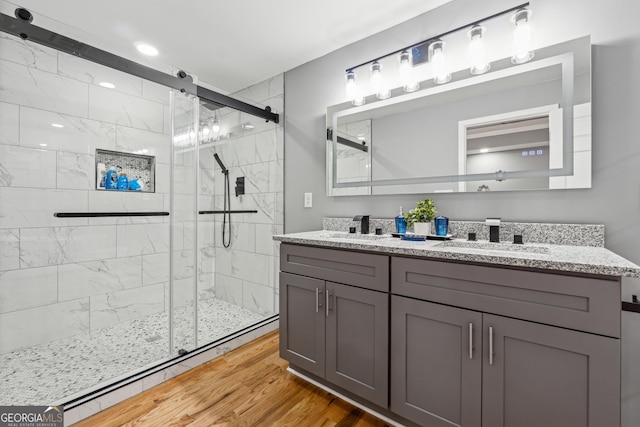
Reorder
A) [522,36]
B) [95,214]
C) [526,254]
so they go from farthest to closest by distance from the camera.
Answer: [95,214] < [522,36] < [526,254]

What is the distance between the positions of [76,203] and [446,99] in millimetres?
2838

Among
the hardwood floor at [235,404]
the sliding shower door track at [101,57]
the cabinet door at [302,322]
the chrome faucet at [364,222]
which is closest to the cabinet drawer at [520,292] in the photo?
the cabinet door at [302,322]

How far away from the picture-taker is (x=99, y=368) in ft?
6.05

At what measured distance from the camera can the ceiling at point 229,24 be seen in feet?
5.81

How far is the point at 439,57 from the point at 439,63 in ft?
0.12

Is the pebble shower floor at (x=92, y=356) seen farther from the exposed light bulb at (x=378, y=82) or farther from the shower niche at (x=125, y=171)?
the exposed light bulb at (x=378, y=82)

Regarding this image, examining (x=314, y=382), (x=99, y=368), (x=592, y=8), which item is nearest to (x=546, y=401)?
(x=314, y=382)

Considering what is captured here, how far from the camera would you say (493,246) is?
144cm

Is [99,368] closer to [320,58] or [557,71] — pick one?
[320,58]

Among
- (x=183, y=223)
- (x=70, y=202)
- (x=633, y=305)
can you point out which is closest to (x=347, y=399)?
(x=633, y=305)

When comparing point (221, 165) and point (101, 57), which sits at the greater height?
point (101, 57)

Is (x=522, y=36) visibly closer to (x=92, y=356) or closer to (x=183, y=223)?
(x=183, y=223)

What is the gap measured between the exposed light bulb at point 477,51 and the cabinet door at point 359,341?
4.49 ft

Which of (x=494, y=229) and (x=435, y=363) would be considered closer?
(x=435, y=363)
